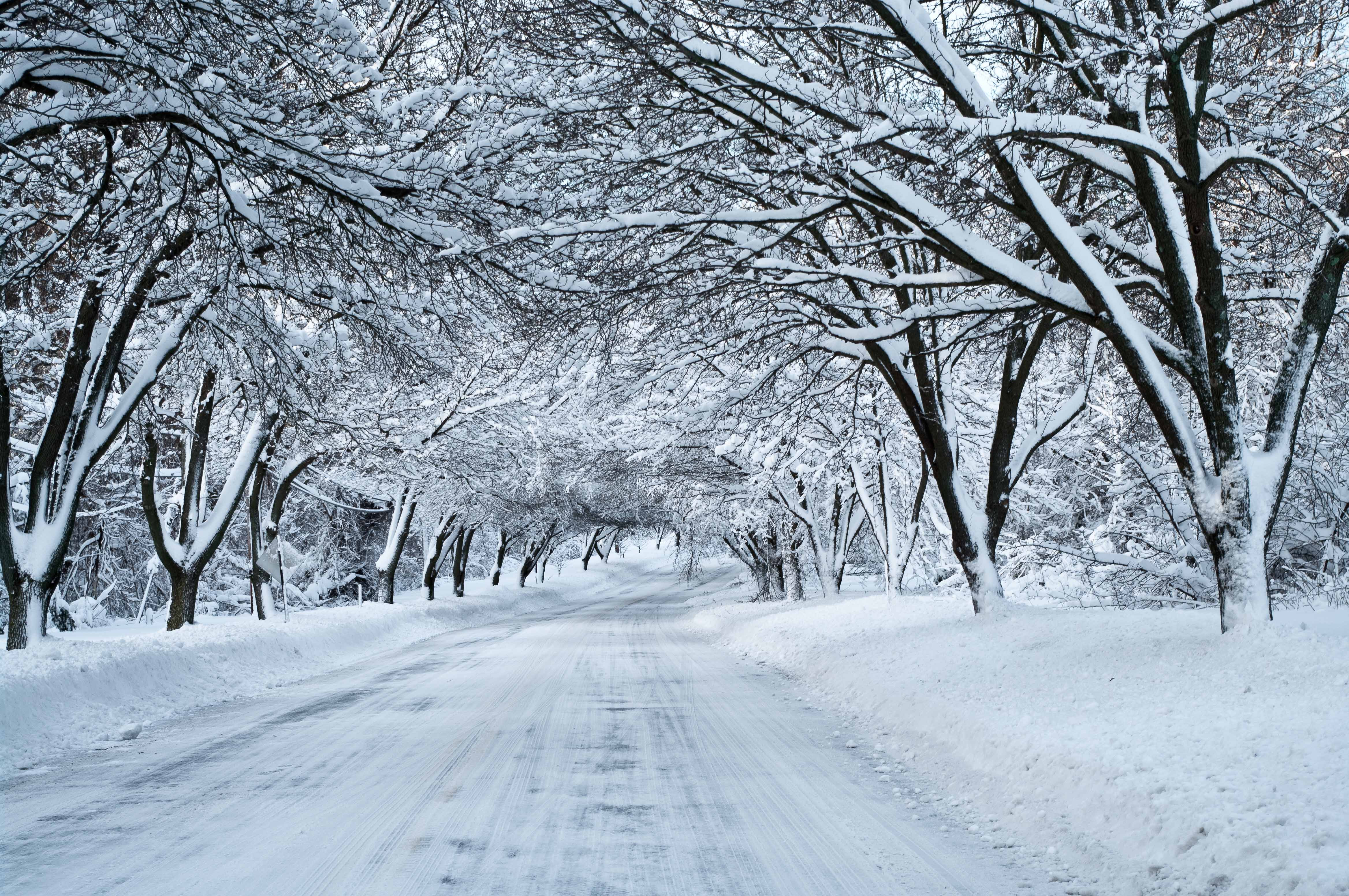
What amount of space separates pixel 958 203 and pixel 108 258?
8.55m

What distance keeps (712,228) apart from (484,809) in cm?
534

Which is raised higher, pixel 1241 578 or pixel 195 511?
pixel 195 511

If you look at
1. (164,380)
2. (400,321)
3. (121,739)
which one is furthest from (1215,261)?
(164,380)

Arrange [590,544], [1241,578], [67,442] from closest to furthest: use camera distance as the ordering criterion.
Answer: [1241,578], [67,442], [590,544]

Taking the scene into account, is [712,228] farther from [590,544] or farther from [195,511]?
[590,544]

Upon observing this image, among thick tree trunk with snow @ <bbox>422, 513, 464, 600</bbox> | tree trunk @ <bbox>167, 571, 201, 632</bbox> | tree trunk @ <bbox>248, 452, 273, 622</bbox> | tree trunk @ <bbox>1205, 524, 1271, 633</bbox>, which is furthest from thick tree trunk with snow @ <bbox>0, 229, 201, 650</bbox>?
thick tree trunk with snow @ <bbox>422, 513, 464, 600</bbox>

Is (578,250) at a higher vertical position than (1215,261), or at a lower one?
higher

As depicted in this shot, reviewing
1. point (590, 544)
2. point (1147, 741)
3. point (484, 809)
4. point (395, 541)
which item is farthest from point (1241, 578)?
point (590, 544)

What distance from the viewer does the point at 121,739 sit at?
8055 mm

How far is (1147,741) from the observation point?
17.0ft

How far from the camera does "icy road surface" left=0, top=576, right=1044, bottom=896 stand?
166 inches

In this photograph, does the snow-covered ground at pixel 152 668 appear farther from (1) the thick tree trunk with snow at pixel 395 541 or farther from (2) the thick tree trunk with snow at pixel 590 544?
(2) the thick tree trunk with snow at pixel 590 544

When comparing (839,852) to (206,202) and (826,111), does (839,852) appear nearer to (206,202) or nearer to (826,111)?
(826,111)

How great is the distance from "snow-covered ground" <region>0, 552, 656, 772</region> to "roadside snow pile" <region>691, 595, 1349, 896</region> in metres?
7.01
